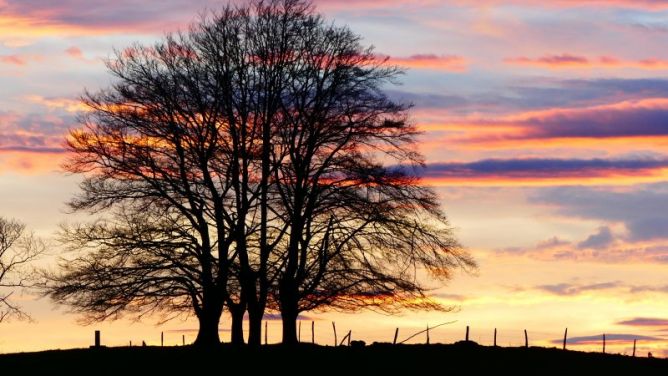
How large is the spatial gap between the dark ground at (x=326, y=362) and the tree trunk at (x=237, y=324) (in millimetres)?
1039

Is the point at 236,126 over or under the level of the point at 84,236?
over

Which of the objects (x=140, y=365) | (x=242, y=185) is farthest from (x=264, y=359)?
(x=242, y=185)

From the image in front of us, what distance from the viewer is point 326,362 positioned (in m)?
42.6

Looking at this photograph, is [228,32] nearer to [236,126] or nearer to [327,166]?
[236,126]

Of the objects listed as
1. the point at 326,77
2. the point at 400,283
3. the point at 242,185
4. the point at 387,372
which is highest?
the point at 326,77

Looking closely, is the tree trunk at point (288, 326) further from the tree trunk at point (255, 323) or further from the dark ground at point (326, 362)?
the dark ground at point (326, 362)

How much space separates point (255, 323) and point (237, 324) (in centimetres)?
77

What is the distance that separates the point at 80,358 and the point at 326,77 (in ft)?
48.3

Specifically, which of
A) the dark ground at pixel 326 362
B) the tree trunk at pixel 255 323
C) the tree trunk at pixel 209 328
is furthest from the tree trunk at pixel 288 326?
the tree trunk at pixel 209 328

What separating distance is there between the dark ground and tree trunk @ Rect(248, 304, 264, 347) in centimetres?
123

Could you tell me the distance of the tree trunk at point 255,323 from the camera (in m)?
46.7

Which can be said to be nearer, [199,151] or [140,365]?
[140,365]

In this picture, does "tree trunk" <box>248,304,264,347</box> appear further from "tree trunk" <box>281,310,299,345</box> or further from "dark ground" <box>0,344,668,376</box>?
"dark ground" <box>0,344,668,376</box>

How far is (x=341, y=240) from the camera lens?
46.6 meters
